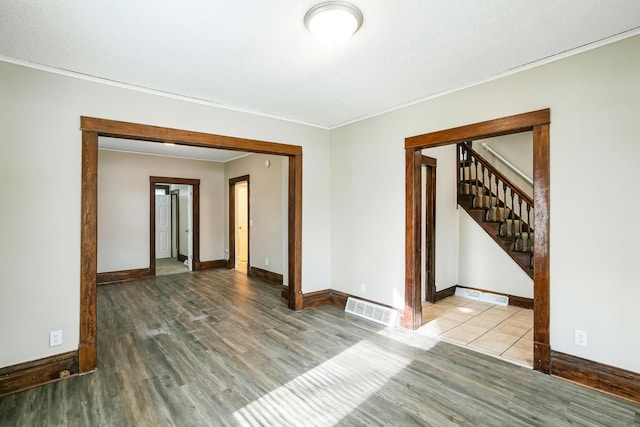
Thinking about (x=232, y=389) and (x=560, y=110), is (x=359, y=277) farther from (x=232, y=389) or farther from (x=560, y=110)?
(x=560, y=110)

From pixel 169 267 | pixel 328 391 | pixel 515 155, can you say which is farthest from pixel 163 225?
pixel 515 155

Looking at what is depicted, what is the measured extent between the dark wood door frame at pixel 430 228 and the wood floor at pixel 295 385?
133 cm

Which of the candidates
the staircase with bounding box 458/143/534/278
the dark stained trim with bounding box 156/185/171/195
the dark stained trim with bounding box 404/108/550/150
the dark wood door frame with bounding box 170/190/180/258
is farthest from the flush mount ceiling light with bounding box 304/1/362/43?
the dark stained trim with bounding box 156/185/171/195

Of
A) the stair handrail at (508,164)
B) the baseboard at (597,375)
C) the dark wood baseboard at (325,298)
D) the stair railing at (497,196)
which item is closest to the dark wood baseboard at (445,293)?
the stair railing at (497,196)

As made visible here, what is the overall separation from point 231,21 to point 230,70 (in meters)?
0.76

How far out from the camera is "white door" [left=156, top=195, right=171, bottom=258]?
28.3 ft

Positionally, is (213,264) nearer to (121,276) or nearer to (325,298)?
(121,276)

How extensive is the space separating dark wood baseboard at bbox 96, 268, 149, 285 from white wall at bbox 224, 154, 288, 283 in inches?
86.7

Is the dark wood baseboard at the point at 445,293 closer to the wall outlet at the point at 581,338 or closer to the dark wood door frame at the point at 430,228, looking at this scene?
the dark wood door frame at the point at 430,228

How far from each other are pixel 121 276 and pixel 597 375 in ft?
23.5

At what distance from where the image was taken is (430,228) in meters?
A: 4.62

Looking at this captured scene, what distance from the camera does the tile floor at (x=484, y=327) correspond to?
3048 mm

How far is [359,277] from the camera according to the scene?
13.9ft

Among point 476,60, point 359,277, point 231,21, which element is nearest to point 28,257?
point 231,21
